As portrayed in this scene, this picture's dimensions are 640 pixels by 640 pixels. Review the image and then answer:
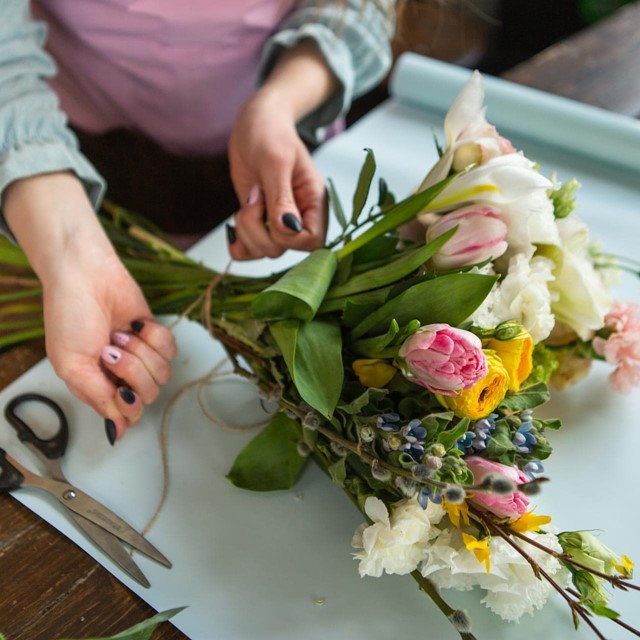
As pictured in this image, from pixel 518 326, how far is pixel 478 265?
0.17 ft

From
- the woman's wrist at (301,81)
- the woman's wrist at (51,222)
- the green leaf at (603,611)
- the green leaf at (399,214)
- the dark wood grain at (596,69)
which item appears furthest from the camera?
the dark wood grain at (596,69)

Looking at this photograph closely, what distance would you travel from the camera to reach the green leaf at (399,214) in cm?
45

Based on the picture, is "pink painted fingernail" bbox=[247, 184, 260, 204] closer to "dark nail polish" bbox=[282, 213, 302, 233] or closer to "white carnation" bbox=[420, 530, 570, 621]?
"dark nail polish" bbox=[282, 213, 302, 233]

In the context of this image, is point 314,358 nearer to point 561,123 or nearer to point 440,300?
point 440,300

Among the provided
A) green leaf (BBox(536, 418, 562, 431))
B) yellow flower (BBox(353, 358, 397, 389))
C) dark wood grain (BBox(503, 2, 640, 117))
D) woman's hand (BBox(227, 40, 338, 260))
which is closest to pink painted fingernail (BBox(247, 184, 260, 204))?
woman's hand (BBox(227, 40, 338, 260))

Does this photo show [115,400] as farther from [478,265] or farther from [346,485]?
[478,265]

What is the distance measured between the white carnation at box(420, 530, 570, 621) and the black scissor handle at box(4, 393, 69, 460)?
321mm

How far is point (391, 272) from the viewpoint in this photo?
46cm

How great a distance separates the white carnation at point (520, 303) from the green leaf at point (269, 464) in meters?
0.18

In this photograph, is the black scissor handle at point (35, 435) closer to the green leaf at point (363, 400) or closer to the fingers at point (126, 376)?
the fingers at point (126, 376)

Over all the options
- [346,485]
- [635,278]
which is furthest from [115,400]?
[635,278]

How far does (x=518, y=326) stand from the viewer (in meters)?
0.40

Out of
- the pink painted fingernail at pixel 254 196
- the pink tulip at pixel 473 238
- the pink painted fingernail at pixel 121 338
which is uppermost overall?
the pink tulip at pixel 473 238

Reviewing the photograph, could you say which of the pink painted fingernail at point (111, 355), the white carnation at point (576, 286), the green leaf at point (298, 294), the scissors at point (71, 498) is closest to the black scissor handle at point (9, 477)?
the scissors at point (71, 498)
